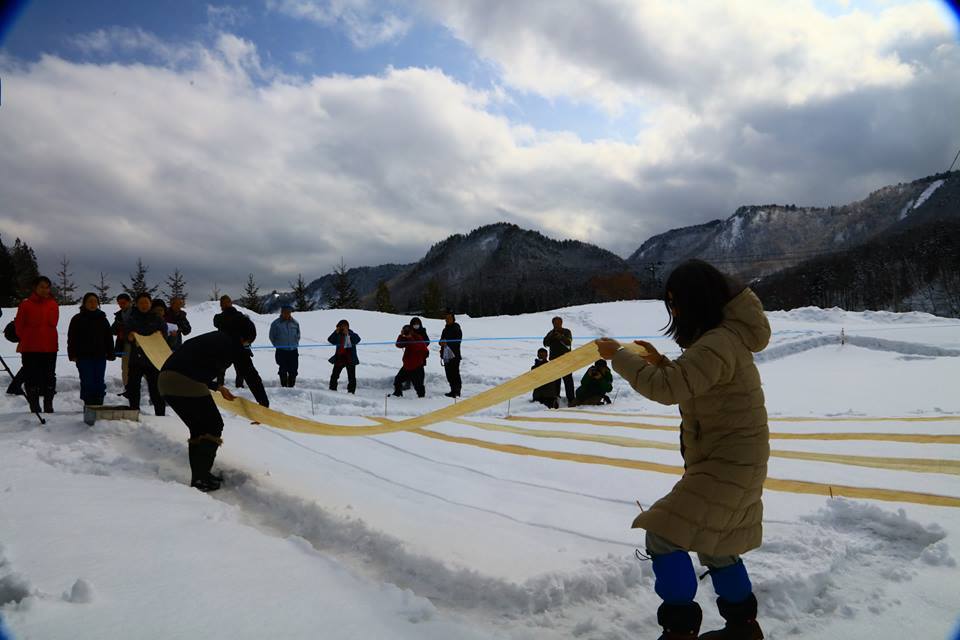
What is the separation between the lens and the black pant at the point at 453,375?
1108cm

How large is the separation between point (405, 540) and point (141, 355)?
19.0 feet

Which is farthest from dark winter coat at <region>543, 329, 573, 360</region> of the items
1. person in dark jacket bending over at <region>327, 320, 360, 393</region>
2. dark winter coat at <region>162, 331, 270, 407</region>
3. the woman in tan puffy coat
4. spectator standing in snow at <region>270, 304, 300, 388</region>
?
the woman in tan puffy coat

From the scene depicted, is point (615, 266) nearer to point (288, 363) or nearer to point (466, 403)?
point (288, 363)

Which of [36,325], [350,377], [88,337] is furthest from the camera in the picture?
[350,377]

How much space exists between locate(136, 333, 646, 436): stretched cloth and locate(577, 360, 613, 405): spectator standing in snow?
590 centimetres

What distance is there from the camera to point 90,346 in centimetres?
695

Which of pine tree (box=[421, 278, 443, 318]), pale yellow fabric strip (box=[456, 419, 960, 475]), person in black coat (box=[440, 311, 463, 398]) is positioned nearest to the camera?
pale yellow fabric strip (box=[456, 419, 960, 475])

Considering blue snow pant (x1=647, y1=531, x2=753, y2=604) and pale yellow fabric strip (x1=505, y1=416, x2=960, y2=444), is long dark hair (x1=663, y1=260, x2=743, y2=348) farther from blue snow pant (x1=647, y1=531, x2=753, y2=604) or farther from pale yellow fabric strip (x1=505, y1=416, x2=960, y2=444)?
pale yellow fabric strip (x1=505, y1=416, x2=960, y2=444)

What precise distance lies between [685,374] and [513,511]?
2277 millimetres

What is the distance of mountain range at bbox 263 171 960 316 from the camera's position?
77.1m

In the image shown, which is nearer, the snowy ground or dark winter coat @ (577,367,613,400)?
the snowy ground

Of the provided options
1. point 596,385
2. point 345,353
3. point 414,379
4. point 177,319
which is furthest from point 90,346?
point 596,385

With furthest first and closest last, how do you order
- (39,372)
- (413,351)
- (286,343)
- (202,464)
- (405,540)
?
(413,351)
(286,343)
(39,372)
(202,464)
(405,540)

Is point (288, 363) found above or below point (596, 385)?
above
